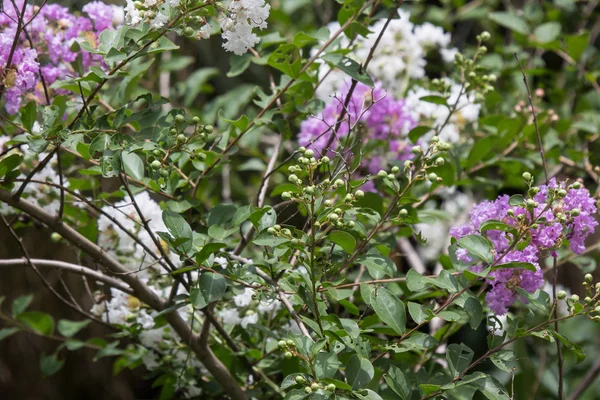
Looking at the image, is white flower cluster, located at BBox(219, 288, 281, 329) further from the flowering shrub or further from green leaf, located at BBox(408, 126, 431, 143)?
green leaf, located at BBox(408, 126, 431, 143)

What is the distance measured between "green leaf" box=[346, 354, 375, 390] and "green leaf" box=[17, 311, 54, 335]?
80 centimetres

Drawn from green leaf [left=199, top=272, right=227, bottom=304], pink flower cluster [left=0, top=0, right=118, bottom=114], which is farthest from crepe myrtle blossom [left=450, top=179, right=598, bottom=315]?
pink flower cluster [left=0, top=0, right=118, bottom=114]

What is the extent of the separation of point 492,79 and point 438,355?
515 mm

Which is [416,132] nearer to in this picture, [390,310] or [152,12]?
[390,310]

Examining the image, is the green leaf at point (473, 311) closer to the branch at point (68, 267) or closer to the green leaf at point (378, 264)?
the green leaf at point (378, 264)

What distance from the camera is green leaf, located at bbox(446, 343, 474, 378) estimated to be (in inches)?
38.9

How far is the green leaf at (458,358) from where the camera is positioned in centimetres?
99

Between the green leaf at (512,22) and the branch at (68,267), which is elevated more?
the green leaf at (512,22)

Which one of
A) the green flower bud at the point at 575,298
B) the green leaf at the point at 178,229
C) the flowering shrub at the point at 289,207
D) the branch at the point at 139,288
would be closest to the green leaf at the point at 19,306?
the flowering shrub at the point at 289,207

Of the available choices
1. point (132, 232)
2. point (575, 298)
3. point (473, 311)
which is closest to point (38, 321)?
point (132, 232)

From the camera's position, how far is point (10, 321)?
59.0 inches

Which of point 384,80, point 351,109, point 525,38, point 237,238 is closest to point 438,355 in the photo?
point 237,238

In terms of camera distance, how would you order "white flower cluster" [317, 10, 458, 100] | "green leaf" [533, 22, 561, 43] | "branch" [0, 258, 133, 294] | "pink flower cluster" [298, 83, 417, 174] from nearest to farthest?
1. "branch" [0, 258, 133, 294]
2. "pink flower cluster" [298, 83, 417, 174]
3. "white flower cluster" [317, 10, 458, 100]
4. "green leaf" [533, 22, 561, 43]

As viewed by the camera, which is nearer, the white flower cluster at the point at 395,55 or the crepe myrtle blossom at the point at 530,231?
the crepe myrtle blossom at the point at 530,231
